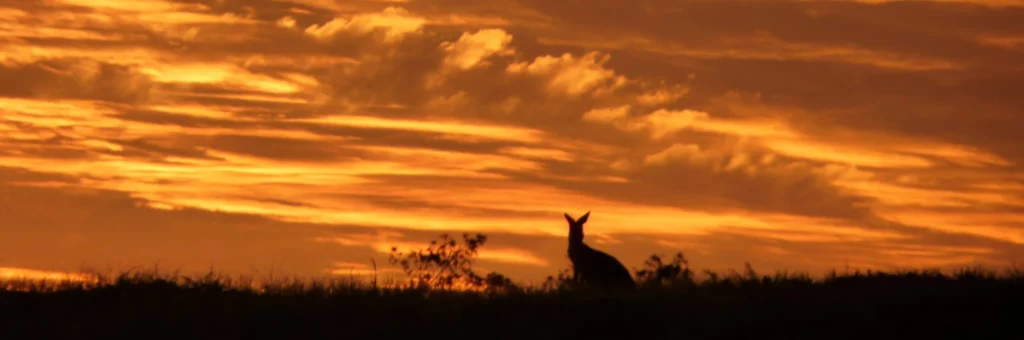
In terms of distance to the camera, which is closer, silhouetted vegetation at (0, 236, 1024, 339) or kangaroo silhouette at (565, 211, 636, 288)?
silhouetted vegetation at (0, 236, 1024, 339)

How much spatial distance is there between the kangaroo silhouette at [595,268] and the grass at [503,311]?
1.39 m

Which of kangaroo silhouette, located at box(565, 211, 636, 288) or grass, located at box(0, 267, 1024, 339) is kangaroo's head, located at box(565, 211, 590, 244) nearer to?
kangaroo silhouette, located at box(565, 211, 636, 288)

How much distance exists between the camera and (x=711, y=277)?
62.2 ft

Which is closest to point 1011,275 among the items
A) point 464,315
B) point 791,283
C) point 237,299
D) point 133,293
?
point 791,283

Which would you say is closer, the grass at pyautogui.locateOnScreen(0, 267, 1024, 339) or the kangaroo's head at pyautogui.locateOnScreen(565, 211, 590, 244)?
the grass at pyautogui.locateOnScreen(0, 267, 1024, 339)

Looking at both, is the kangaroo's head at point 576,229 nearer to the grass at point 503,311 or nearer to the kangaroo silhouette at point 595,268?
the kangaroo silhouette at point 595,268

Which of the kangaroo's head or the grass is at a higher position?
the kangaroo's head

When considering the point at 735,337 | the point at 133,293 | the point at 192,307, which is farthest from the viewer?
the point at 133,293

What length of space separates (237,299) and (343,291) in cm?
128

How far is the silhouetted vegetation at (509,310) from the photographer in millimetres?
15789

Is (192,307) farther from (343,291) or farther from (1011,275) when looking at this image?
(1011,275)

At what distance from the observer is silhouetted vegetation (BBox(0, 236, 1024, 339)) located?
15.8 metres

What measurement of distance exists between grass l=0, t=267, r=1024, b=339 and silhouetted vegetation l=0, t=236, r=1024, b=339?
2 centimetres

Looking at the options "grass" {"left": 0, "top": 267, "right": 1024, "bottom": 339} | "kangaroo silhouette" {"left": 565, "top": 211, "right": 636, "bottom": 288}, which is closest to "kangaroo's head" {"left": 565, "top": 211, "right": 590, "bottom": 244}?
"kangaroo silhouette" {"left": 565, "top": 211, "right": 636, "bottom": 288}
